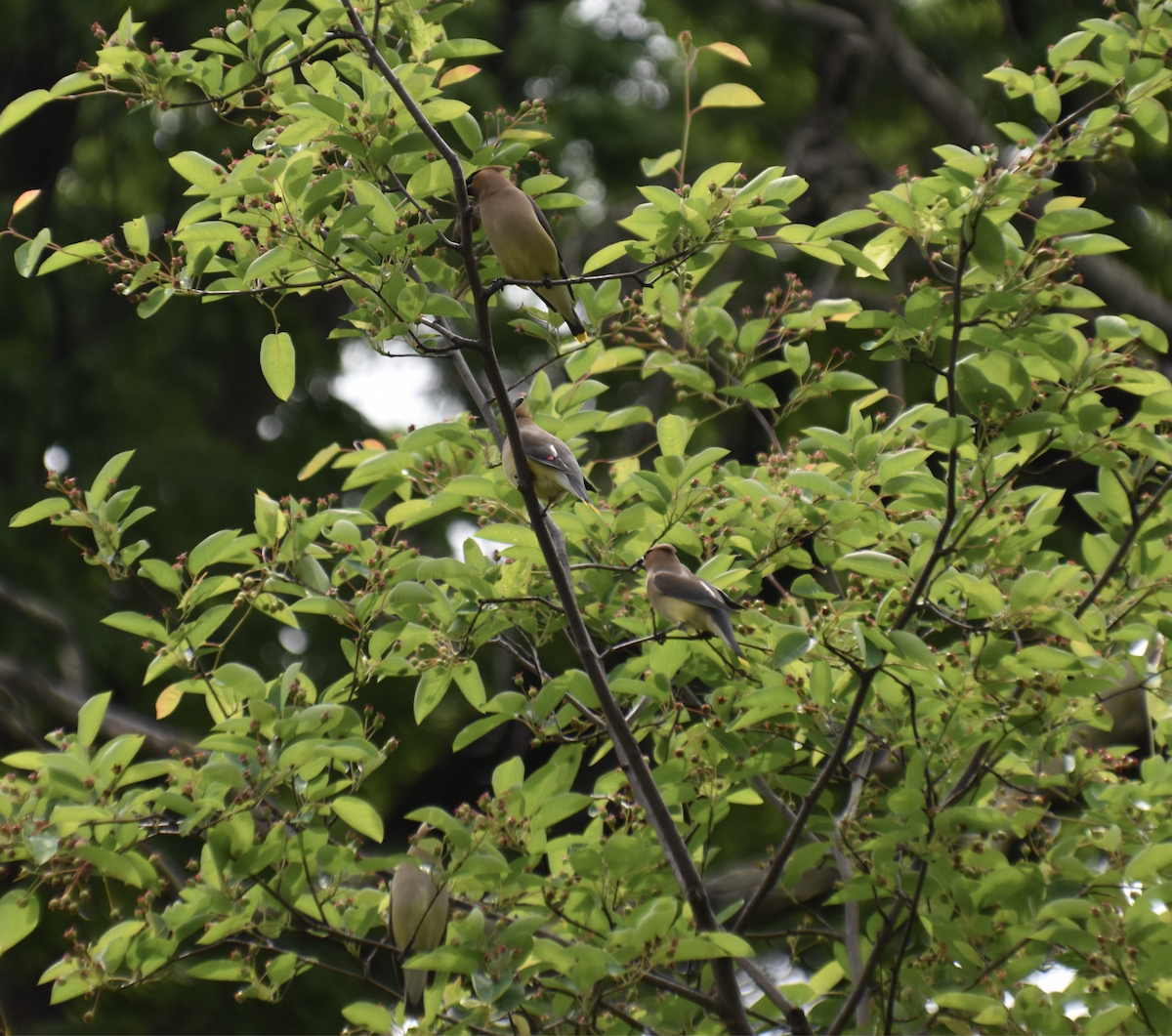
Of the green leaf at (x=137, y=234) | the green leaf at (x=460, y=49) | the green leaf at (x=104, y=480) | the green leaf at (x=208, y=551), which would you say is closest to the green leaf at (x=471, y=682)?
the green leaf at (x=208, y=551)

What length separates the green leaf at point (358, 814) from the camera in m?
3.22

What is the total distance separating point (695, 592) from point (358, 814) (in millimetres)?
1029

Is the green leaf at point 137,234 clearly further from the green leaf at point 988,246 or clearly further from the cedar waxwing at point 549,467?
the green leaf at point 988,246

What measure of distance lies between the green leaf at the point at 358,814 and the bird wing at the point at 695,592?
955mm

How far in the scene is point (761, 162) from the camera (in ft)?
38.0

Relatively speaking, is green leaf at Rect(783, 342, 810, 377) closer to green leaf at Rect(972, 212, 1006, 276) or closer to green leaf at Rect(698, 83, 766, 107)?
green leaf at Rect(698, 83, 766, 107)

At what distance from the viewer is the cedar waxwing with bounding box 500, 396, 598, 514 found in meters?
3.63

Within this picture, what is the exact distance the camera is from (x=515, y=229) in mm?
3670

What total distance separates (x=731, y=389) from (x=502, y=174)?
0.99 metres

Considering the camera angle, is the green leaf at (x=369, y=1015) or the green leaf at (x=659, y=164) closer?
the green leaf at (x=369, y=1015)

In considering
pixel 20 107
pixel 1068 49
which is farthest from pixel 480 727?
pixel 1068 49

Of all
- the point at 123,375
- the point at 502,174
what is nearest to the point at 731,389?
the point at 502,174

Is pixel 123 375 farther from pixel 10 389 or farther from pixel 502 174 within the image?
pixel 502 174

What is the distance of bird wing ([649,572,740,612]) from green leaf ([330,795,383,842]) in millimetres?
955
